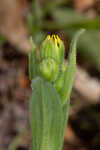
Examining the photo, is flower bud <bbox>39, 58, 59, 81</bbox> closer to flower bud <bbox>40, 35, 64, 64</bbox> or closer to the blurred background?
flower bud <bbox>40, 35, 64, 64</bbox>

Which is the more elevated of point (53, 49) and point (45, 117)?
point (53, 49)

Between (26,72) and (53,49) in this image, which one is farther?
(26,72)

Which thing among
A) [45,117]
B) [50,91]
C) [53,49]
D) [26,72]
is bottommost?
[26,72]

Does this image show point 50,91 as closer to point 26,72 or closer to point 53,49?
point 53,49

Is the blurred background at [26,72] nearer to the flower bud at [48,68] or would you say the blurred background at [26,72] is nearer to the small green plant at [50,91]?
the small green plant at [50,91]

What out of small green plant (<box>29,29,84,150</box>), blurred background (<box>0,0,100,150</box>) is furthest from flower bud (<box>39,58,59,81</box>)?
blurred background (<box>0,0,100,150</box>)

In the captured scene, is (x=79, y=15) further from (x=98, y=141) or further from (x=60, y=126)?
(x=60, y=126)

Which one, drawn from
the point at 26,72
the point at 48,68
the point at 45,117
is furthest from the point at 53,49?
the point at 26,72

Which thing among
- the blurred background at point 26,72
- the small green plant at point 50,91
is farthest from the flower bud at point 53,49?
the blurred background at point 26,72
